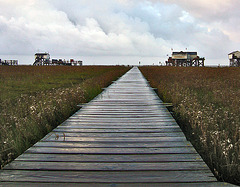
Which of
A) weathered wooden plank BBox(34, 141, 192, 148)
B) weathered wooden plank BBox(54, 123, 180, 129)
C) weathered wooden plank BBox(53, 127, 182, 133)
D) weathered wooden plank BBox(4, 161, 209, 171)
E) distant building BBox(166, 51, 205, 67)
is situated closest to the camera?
weathered wooden plank BBox(4, 161, 209, 171)

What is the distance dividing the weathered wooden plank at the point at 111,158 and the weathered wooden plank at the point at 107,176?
0.30m

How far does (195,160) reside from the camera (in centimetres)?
275

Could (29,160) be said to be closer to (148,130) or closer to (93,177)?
(93,177)

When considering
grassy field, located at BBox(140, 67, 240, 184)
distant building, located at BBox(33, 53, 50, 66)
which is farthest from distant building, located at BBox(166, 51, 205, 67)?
grassy field, located at BBox(140, 67, 240, 184)

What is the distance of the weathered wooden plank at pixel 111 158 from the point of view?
2.77 m

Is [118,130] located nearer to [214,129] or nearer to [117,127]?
[117,127]

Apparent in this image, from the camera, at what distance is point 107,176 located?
2391mm

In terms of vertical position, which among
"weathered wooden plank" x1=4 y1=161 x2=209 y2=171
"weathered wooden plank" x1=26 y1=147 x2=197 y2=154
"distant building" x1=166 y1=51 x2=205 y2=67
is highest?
"distant building" x1=166 y1=51 x2=205 y2=67

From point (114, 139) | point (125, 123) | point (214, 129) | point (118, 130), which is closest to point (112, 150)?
point (114, 139)

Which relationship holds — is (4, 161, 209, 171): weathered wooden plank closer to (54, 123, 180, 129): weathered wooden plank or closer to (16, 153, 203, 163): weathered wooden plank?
(16, 153, 203, 163): weathered wooden plank

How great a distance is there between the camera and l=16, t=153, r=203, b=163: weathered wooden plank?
2770mm

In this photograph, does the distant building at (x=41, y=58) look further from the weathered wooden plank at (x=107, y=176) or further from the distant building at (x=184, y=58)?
the weathered wooden plank at (x=107, y=176)

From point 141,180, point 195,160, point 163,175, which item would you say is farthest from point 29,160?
point 195,160

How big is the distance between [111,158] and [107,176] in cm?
46
